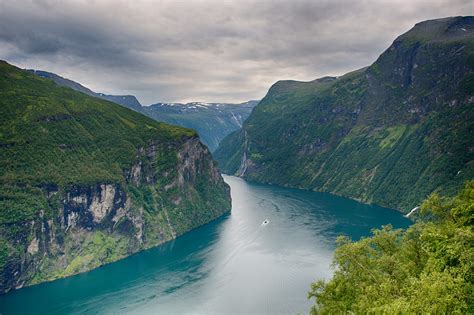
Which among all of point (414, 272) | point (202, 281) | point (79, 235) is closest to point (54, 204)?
point (79, 235)

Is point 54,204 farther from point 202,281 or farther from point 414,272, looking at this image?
point 414,272

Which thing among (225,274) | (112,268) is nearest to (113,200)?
(112,268)

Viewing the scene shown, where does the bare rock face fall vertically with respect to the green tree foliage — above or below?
below

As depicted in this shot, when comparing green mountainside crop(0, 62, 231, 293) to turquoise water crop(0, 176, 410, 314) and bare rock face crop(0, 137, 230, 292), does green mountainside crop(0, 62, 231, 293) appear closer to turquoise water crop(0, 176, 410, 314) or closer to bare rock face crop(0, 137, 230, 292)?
bare rock face crop(0, 137, 230, 292)

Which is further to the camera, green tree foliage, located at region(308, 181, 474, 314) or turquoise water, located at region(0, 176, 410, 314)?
turquoise water, located at region(0, 176, 410, 314)

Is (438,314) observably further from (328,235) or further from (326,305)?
(328,235)

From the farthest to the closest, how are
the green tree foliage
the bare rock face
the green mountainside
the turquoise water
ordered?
the green mountainside
the bare rock face
the turquoise water
the green tree foliage

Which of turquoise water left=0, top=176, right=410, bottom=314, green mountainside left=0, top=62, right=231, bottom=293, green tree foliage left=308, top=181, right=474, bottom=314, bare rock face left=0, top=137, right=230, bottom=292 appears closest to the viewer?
green tree foliage left=308, top=181, right=474, bottom=314

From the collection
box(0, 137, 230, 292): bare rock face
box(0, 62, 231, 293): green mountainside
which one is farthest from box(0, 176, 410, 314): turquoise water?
box(0, 62, 231, 293): green mountainside
